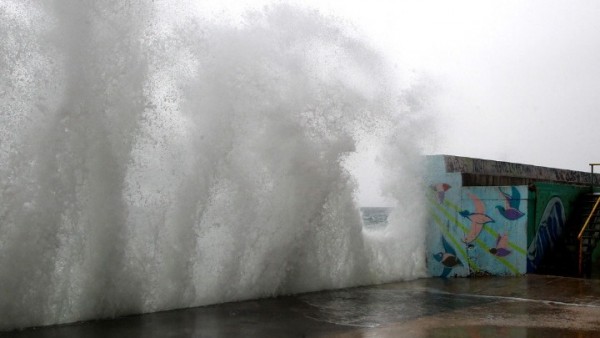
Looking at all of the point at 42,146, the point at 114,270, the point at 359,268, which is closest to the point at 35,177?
the point at 42,146

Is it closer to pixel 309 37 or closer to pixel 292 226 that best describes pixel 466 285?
pixel 292 226

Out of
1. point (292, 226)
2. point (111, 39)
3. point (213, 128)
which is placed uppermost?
point (111, 39)

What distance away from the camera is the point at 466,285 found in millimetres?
11375

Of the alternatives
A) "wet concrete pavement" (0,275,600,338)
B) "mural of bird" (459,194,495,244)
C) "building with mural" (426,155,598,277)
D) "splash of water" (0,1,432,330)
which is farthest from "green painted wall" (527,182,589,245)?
"splash of water" (0,1,432,330)

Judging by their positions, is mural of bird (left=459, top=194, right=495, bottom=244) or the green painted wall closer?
the green painted wall

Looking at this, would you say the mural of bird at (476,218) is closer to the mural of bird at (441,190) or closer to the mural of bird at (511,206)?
the mural of bird at (511,206)

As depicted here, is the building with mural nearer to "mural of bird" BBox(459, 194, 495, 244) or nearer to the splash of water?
"mural of bird" BBox(459, 194, 495, 244)

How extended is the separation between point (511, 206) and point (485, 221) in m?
0.65

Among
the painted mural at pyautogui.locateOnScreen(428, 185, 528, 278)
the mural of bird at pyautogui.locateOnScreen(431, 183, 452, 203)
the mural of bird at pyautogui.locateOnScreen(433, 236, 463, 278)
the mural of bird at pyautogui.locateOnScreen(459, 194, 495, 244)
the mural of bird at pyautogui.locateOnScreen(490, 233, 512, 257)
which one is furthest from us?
the mural of bird at pyautogui.locateOnScreen(431, 183, 452, 203)

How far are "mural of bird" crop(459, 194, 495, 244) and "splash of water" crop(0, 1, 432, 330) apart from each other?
205 cm

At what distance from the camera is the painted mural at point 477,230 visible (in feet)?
40.7

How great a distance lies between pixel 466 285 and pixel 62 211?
7644mm

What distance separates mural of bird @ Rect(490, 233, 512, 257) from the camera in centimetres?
1251

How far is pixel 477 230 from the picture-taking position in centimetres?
1284
